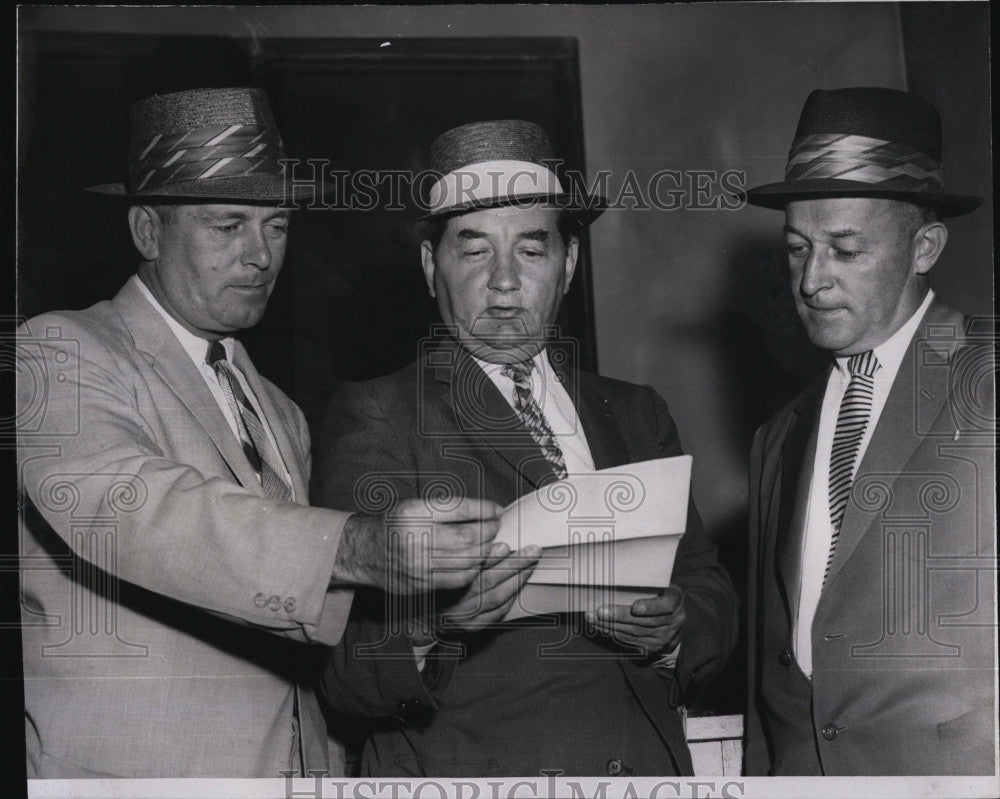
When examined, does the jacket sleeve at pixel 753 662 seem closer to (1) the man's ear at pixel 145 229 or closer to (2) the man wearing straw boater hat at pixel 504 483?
(2) the man wearing straw boater hat at pixel 504 483

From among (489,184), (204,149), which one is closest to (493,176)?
(489,184)

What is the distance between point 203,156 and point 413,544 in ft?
3.01

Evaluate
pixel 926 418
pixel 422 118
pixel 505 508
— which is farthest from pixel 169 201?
pixel 926 418

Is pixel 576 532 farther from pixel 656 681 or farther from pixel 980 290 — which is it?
pixel 980 290

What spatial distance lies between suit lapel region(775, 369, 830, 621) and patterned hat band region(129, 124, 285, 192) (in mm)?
1205

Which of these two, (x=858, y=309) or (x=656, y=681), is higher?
(x=858, y=309)

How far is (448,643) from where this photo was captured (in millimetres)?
2170

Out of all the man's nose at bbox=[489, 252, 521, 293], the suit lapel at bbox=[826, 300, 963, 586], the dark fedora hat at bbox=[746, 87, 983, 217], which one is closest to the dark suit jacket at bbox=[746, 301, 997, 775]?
the suit lapel at bbox=[826, 300, 963, 586]

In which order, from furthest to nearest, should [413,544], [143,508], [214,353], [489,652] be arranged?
[214,353] → [489,652] → [143,508] → [413,544]

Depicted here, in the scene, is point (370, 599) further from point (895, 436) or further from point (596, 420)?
point (895, 436)

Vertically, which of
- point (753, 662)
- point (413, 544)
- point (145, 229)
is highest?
point (145, 229)

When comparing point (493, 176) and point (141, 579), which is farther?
point (493, 176)

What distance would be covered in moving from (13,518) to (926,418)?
191 centimetres

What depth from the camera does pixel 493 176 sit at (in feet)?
7.67
